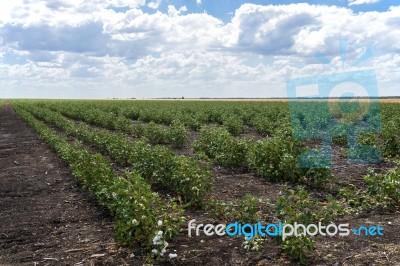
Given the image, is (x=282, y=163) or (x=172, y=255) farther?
(x=282, y=163)

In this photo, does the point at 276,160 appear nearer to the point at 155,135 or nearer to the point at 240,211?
the point at 240,211

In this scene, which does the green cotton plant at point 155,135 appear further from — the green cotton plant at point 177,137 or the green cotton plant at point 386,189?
the green cotton plant at point 386,189

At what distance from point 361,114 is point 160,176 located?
20266mm

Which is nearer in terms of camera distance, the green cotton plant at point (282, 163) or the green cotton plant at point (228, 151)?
the green cotton plant at point (282, 163)

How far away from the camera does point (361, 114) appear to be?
84.6ft

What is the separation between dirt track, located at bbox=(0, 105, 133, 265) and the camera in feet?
18.9

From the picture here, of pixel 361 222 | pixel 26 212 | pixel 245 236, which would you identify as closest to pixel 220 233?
pixel 245 236

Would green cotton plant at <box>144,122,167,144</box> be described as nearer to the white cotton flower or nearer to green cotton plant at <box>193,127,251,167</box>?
green cotton plant at <box>193,127,251,167</box>

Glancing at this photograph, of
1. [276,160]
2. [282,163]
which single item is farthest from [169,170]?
[276,160]

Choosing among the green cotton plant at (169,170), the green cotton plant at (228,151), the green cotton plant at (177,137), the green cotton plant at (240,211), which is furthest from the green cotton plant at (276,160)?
the green cotton plant at (177,137)

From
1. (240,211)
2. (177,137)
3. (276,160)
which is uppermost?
(177,137)

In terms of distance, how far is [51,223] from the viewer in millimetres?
7281

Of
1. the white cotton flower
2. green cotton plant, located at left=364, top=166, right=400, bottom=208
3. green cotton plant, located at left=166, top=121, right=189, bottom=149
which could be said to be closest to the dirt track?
the white cotton flower

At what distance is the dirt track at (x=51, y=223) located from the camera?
227 inches
